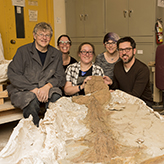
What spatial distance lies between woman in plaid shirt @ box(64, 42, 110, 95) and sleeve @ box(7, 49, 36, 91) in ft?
1.60

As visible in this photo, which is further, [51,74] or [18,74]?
[51,74]

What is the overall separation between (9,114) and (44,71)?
0.74m

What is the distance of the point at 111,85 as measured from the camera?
3141mm

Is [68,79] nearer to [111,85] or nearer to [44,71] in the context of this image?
[44,71]

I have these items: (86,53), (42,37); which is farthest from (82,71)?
(42,37)

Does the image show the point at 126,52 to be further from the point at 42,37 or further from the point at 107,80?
the point at 42,37

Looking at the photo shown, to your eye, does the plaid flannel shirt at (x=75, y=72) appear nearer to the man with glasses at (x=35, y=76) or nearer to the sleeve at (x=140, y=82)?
the man with glasses at (x=35, y=76)

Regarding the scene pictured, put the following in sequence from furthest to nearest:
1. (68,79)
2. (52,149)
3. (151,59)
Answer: (151,59), (68,79), (52,149)

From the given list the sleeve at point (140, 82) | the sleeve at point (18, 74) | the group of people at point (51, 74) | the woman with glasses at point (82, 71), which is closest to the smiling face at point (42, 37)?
the group of people at point (51, 74)

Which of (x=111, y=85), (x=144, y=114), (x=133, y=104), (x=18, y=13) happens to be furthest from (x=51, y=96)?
(x=18, y=13)

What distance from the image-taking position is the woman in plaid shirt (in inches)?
115

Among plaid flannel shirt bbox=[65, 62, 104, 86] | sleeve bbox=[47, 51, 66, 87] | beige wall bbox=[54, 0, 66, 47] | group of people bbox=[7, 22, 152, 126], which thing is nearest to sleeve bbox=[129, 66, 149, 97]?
group of people bbox=[7, 22, 152, 126]

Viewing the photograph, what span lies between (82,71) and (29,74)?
2.24 feet

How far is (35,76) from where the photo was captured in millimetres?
2871
